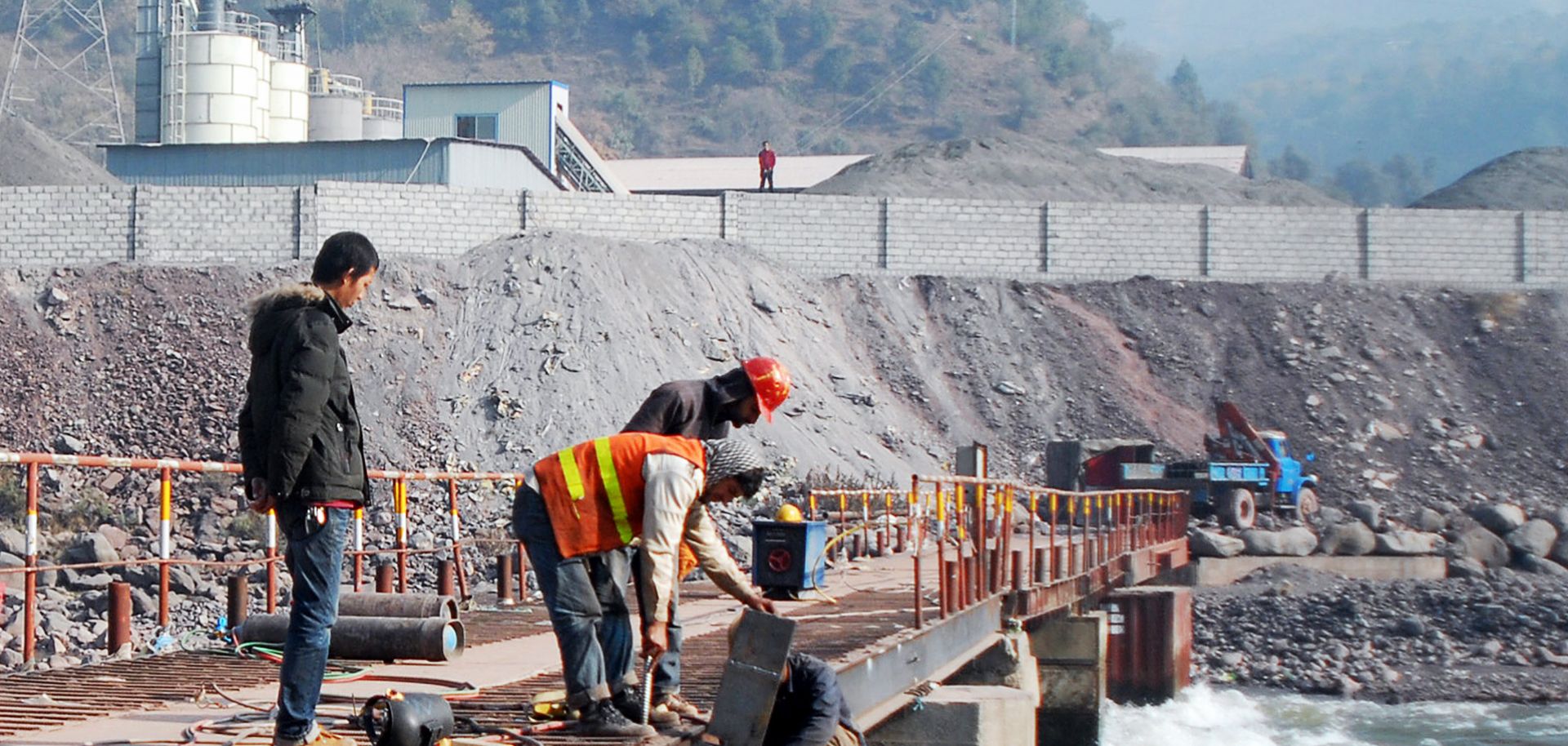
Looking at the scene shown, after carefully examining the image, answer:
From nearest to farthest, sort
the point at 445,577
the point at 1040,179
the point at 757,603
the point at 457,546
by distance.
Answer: the point at 757,603, the point at 457,546, the point at 445,577, the point at 1040,179

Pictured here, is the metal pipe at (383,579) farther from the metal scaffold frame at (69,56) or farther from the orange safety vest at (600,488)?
the metal scaffold frame at (69,56)

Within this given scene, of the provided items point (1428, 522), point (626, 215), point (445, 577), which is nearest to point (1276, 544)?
point (1428, 522)

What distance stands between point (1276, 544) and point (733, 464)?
26.0m

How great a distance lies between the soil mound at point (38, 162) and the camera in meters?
41.5

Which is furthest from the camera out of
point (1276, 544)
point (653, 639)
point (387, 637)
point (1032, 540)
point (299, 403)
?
point (1276, 544)

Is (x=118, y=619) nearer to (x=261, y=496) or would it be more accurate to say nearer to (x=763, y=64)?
(x=261, y=496)

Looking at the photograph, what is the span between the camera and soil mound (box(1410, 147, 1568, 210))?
51031mm

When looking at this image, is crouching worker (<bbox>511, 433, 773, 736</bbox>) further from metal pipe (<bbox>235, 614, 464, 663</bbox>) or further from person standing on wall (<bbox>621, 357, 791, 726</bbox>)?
metal pipe (<bbox>235, 614, 464, 663</bbox>)

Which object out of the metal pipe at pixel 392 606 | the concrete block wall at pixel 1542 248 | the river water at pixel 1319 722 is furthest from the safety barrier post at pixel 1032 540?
the concrete block wall at pixel 1542 248

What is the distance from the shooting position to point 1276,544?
102ft

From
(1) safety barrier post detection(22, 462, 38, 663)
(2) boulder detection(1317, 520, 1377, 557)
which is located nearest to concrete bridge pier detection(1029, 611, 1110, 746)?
(1) safety barrier post detection(22, 462, 38, 663)

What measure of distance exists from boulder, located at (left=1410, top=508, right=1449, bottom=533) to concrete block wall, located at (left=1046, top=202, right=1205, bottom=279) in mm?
8556

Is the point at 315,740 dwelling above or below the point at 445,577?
above

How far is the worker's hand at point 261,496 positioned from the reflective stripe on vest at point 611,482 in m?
1.15
